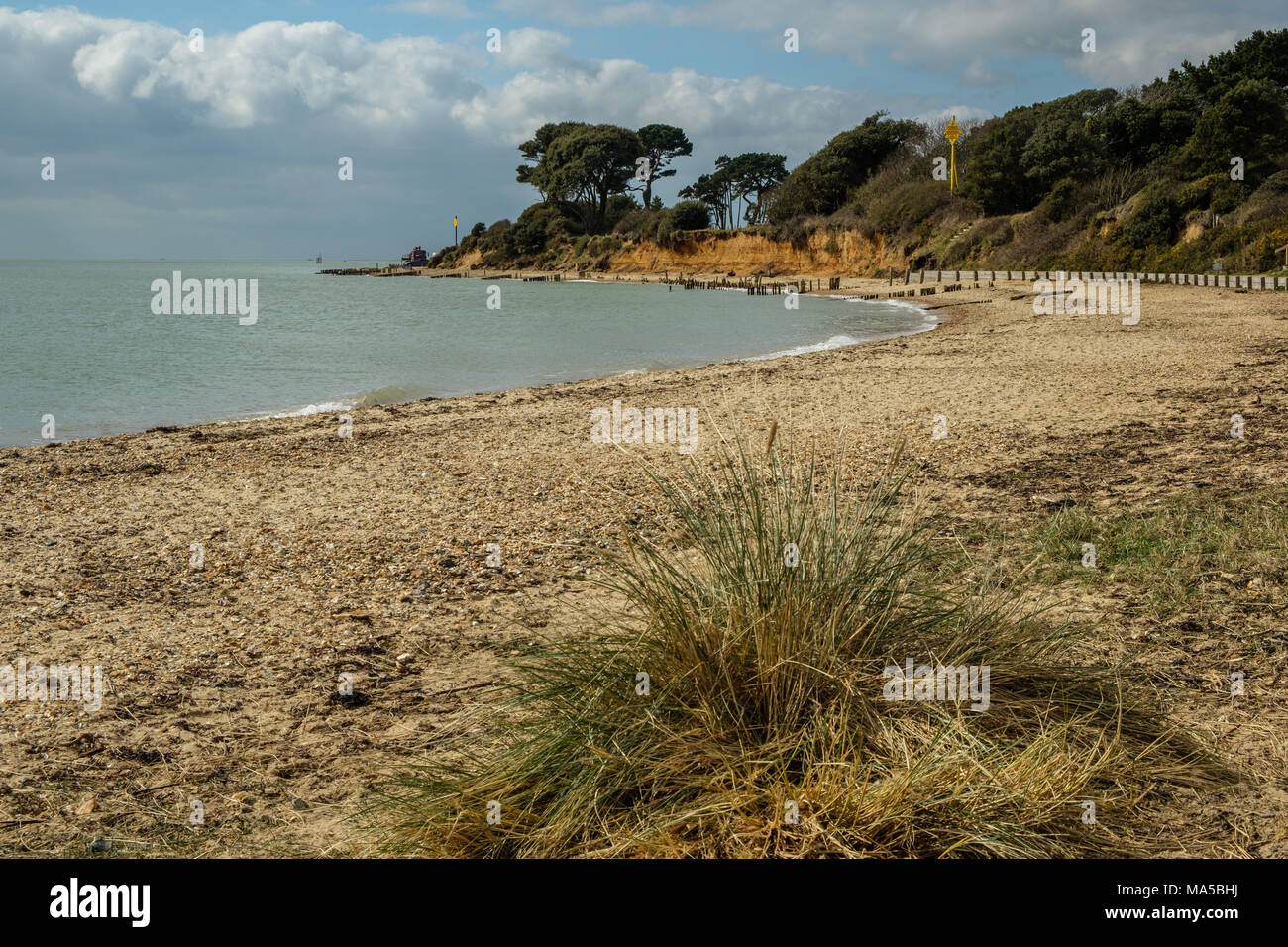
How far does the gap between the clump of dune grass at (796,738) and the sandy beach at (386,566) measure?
33cm

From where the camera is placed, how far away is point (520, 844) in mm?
2736

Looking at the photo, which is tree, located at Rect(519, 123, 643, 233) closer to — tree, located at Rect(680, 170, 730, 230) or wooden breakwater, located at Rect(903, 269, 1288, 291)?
tree, located at Rect(680, 170, 730, 230)

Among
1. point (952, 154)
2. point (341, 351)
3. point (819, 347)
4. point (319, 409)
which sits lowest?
point (319, 409)

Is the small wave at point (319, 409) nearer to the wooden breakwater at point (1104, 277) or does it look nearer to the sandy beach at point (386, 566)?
the sandy beach at point (386, 566)

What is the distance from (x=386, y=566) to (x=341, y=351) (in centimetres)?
2285

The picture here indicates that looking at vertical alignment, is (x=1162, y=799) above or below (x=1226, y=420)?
below

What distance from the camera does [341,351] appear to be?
2734 centimetres

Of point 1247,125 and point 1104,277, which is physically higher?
point 1247,125

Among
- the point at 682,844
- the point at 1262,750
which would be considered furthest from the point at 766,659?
the point at 1262,750

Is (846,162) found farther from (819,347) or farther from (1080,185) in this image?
(819,347)

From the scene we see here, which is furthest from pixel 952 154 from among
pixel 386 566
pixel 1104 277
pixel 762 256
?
pixel 386 566
